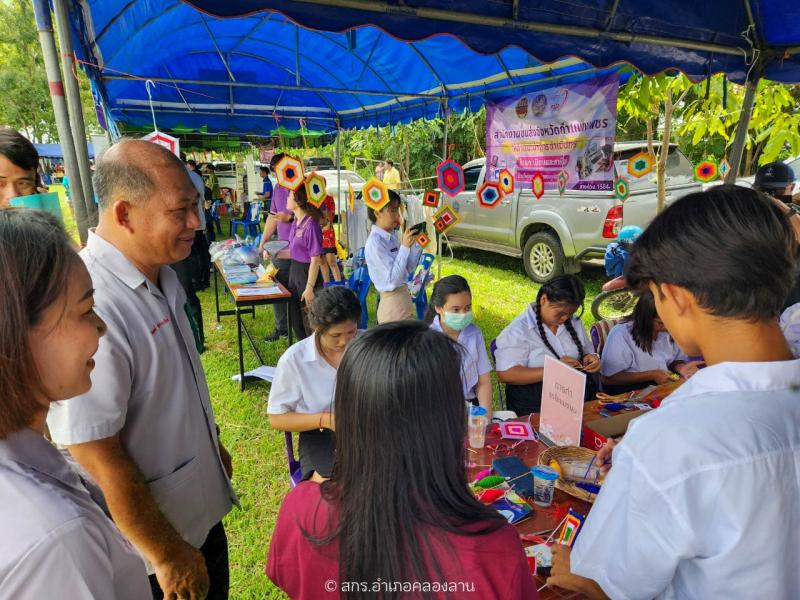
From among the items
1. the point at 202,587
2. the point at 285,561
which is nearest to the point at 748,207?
the point at 285,561

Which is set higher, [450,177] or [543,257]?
[450,177]

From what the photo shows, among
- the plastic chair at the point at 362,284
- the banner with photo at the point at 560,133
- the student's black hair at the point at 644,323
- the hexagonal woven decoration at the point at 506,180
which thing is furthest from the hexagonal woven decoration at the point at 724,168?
the plastic chair at the point at 362,284

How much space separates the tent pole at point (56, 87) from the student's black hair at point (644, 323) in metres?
2.87

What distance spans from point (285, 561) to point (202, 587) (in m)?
0.50

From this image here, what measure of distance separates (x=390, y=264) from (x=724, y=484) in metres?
3.42

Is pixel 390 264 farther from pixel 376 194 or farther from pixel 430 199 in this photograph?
pixel 430 199

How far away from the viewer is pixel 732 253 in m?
0.89

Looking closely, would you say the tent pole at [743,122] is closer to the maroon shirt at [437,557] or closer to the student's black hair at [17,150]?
the maroon shirt at [437,557]

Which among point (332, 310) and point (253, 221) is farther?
point (253, 221)

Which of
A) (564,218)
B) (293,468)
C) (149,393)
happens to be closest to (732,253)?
(149,393)

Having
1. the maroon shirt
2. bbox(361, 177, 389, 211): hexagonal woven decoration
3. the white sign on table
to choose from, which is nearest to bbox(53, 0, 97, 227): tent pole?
the maroon shirt

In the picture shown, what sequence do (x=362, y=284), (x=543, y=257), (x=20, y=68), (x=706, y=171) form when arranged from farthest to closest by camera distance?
(x=20, y=68), (x=543, y=257), (x=362, y=284), (x=706, y=171)

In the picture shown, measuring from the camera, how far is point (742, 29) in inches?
135

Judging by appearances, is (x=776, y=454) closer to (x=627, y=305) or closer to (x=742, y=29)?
(x=742, y=29)
